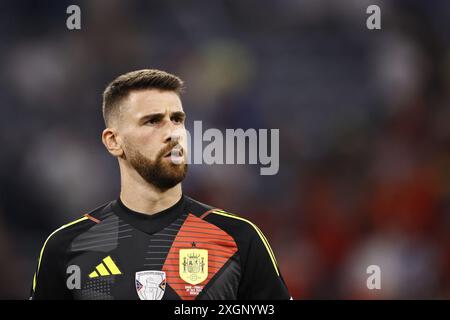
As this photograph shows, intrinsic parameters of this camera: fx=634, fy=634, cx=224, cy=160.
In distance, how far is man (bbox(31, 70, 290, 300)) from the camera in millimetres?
3100

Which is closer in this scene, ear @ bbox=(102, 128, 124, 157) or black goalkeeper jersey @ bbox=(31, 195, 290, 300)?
black goalkeeper jersey @ bbox=(31, 195, 290, 300)

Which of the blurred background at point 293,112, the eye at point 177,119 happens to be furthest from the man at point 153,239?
the blurred background at point 293,112

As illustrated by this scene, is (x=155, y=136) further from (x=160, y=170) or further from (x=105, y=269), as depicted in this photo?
Answer: (x=105, y=269)

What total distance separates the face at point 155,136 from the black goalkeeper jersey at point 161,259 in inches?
8.2

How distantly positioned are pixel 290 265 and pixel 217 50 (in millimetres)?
2011

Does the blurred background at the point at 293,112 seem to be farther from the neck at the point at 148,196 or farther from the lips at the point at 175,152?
the lips at the point at 175,152

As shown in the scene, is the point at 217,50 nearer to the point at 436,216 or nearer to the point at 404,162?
the point at 404,162

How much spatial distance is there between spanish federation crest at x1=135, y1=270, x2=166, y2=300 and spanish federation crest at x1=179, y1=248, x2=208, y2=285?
11 centimetres

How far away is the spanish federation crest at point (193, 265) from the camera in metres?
3.10

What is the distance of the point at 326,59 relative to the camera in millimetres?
5836

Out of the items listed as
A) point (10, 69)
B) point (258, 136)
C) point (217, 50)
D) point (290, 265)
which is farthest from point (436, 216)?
point (10, 69)

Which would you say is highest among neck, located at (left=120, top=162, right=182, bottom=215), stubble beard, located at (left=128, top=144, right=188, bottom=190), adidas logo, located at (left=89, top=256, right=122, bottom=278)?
stubble beard, located at (left=128, top=144, right=188, bottom=190)

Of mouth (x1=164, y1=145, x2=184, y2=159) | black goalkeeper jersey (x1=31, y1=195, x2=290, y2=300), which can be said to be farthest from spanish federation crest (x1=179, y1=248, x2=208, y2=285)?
mouth (x1=164, y1=145, x2=184, y2=159)

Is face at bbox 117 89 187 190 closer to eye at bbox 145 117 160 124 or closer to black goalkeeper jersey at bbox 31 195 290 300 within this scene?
eye at bbox 145 117 160 124
